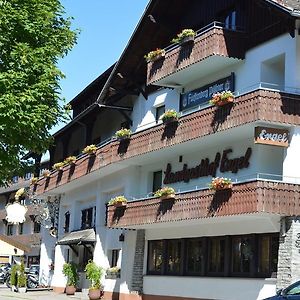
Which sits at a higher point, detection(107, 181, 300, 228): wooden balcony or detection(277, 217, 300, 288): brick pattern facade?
detection(107, 181, 300, 228): wooden balcony

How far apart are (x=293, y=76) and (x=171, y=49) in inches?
253

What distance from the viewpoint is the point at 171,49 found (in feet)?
84.5

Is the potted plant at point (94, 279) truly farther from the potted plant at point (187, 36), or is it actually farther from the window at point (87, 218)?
the potted plant at point (187, 36)

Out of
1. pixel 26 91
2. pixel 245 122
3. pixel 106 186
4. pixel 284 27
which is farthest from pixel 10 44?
pixel 106 186

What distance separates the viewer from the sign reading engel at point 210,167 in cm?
2228

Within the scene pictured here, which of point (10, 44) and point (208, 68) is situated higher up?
point (208, 68)

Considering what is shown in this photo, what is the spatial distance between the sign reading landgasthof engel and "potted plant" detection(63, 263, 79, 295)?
1736cm

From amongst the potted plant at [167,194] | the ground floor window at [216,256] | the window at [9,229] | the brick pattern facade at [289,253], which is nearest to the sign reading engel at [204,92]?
the potted plant at [167,194]

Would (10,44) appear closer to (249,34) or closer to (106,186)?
(249,34)

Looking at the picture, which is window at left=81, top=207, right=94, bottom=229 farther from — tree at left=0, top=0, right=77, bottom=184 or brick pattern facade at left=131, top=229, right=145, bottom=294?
tree at left=0, top=0, right=77, bottom=184

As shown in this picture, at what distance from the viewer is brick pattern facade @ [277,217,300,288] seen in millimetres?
18938

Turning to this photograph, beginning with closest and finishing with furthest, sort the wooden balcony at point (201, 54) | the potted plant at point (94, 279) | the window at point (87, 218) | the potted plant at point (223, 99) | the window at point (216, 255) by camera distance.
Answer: the potted plant at point (223, 99), the window at point (216, 255), the wooden balcony at point (201, 54), the potted plant at point (94, 279), the window at point (87, 218)

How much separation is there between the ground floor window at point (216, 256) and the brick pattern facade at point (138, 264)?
343mm

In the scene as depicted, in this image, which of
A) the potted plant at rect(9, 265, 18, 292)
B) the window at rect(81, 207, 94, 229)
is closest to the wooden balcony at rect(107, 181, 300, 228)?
the window at rect(81, 207, 94, 229)
